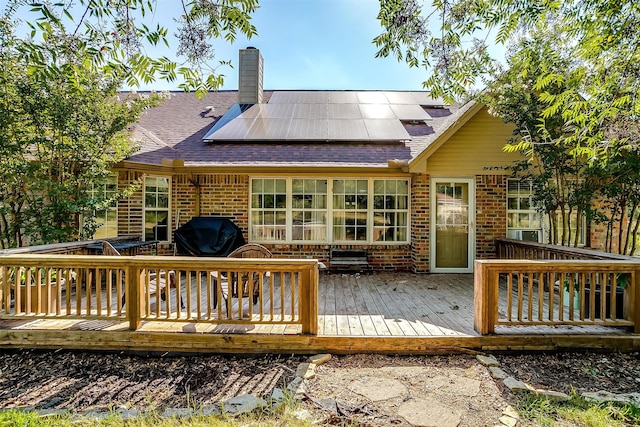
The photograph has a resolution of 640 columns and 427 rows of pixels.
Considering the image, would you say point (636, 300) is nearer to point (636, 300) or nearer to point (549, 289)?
point (636, 300)

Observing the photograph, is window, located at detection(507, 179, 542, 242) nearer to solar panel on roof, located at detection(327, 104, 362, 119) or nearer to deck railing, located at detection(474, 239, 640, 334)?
deck railing, located at detection(474, 239, 640, 334)

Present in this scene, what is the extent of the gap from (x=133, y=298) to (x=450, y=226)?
6.35m

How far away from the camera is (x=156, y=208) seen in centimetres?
750

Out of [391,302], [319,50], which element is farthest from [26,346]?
[319,50]

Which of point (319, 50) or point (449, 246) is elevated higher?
point (319, 50)

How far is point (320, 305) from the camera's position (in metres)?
5.01

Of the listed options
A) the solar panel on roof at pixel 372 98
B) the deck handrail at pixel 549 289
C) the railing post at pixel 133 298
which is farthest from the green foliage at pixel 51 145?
the solar panel on roof at pixel 372 98

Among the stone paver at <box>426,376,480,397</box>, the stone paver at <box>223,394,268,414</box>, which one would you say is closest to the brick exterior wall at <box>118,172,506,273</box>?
the stone paver at <box>426,376,480,397</box>

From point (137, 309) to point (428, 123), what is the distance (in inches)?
337

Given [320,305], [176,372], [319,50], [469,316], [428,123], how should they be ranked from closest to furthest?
1. [176,372]
2. [469,316]
3. [320,305]
4. [319,50]
5. [428,123]

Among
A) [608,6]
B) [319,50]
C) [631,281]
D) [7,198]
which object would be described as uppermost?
[319,50]

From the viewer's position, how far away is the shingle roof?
23.5ft

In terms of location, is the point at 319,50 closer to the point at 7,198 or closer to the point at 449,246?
the point at 449,246

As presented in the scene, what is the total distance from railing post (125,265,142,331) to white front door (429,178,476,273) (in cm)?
588
